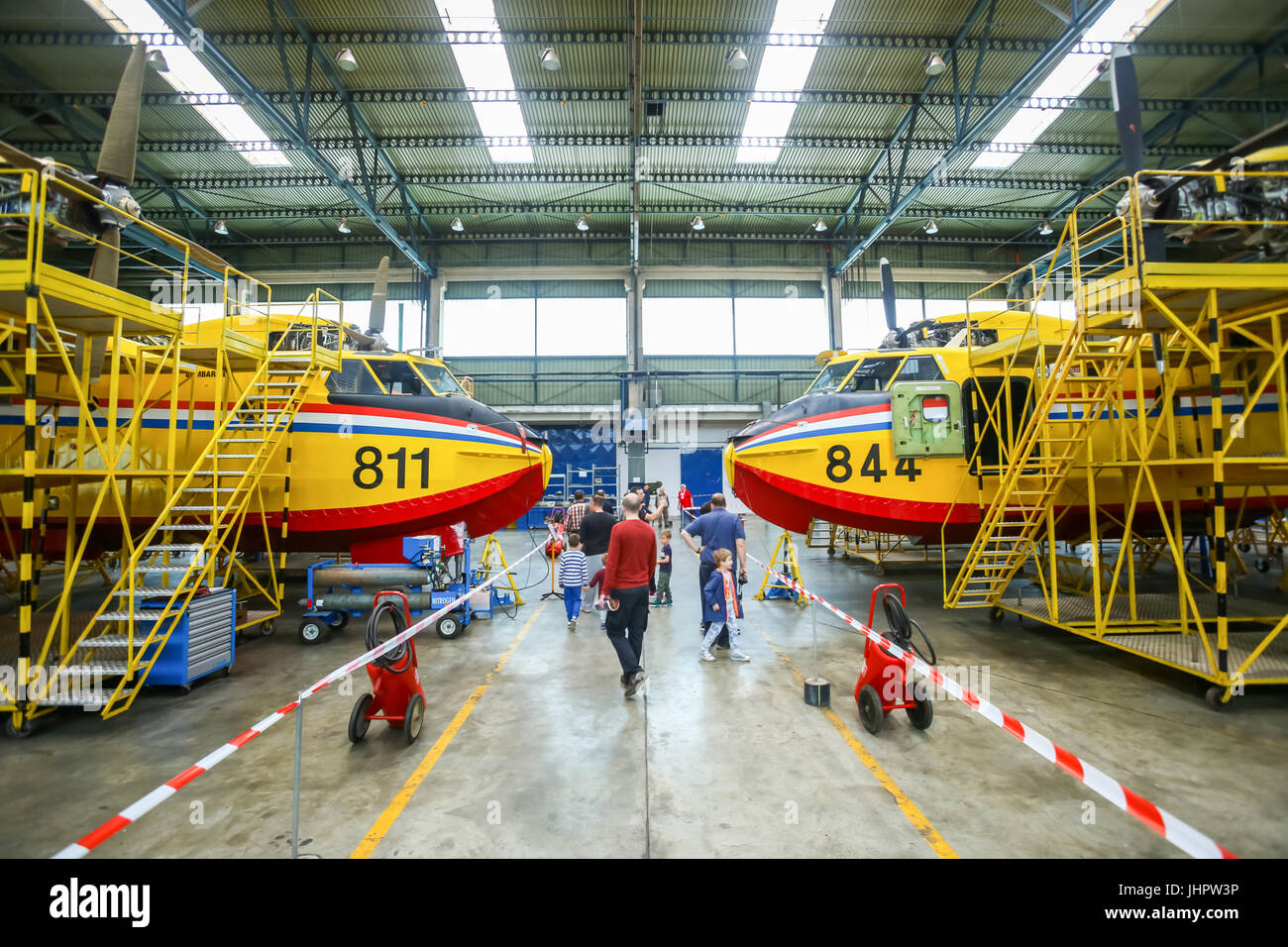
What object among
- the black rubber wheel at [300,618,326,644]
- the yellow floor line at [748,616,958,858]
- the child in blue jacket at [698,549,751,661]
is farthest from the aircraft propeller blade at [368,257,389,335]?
the yellow floor line at [748,616,958,858]

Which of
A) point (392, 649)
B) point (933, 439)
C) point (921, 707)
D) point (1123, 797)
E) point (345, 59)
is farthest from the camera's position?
point (345, 59)

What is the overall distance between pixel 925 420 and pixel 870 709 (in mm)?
5332

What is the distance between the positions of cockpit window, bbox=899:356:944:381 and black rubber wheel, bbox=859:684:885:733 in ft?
19.9

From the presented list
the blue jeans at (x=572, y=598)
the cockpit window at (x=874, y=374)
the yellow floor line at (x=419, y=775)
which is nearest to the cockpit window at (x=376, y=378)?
the blue jeans at (x=572, y=598)

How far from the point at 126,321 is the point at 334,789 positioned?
18.4 ft

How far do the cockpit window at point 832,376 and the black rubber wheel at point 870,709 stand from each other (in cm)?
595

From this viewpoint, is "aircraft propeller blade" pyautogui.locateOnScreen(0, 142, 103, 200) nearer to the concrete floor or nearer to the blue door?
the concrete floor

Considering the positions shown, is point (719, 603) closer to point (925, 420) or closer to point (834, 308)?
point (925, 420)

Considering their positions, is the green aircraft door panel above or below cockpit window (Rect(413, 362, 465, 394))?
below

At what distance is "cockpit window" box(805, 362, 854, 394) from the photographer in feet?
33.0

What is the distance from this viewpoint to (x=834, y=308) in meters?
26.8

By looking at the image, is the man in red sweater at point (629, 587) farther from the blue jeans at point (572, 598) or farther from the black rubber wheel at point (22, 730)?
the black rubber wheel at point (22, 730)

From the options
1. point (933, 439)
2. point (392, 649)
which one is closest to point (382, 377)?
point (392, 649)
